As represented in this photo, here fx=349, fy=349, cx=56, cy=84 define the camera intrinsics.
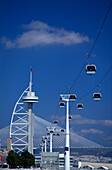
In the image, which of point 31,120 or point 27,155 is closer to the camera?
point 27,155

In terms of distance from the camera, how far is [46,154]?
6800 centimetres

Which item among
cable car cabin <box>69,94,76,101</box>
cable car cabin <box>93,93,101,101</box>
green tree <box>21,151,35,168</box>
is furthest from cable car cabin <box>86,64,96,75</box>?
green tree <box>21,151,35,168</box>

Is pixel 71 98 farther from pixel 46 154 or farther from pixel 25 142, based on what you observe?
pixel 25 142

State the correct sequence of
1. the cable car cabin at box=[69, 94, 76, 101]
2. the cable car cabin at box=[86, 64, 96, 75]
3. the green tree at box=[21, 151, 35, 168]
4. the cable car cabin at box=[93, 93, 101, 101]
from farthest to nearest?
the green tree at box=[21, 151, 35, 168] < the cable car cabin at box=[69, 94, 76, 101] < the cable car cabin at box=[93, 93, 101, 101] < the cable car cabin at box=[86, 64, 96, 75]

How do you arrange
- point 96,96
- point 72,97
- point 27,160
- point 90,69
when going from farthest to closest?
point 27,160 < point 72,97 < point 96,96 < point 90,69

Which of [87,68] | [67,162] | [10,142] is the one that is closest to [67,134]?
[67,162]

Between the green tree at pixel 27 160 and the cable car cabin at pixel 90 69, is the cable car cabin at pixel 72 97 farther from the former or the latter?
the green tree at pixel 27 160

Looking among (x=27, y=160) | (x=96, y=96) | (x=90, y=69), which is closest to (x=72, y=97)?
(x=96, y=96)

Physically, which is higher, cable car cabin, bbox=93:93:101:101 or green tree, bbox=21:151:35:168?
cable car cabin, bbox=93:93:101:101

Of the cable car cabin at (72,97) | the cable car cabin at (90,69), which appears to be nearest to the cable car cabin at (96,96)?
the cable car cabin at (72,97)

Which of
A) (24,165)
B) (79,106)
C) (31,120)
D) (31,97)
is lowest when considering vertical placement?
(24,165)

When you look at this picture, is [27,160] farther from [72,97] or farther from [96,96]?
[96,96]

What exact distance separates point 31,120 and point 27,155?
95.0 metres

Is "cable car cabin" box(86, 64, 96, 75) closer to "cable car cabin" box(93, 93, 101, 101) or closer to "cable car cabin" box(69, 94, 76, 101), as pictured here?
"cable car cabin" box(93, 93, 101, 101)
